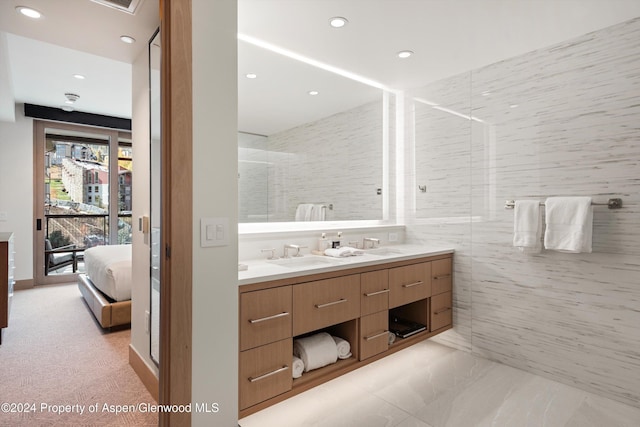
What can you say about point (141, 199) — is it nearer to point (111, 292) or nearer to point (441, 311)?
point (111, 292)

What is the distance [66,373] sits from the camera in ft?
7.73

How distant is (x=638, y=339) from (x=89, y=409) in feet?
10.6

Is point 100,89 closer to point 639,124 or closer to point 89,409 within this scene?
point 89,409

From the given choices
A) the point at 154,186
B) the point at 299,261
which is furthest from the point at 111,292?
the point at 299,261

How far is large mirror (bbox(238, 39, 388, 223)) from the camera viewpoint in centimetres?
247

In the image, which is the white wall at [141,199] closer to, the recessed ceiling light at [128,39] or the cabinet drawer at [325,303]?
the recessed ceiling light at [128,39]

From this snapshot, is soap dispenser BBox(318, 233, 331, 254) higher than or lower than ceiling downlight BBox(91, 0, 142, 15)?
lower

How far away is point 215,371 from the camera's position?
150cm

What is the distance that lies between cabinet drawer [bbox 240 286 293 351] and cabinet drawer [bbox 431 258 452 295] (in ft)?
4.56

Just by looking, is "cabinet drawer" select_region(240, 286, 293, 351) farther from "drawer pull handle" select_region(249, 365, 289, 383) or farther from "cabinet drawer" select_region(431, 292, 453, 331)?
"cabinet drawer" select_region(431, 292, 453, 331)

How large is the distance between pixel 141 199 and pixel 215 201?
97cm

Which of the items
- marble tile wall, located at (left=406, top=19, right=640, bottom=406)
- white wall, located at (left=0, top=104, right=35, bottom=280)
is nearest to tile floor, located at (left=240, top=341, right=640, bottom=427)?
marble tile wall, located at (left=406, top=19, right=640, bottom=406)

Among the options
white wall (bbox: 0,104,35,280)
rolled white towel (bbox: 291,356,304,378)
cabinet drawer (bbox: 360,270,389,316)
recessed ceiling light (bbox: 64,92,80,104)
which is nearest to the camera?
rolled white towel (bbox: 291,356,304,378)

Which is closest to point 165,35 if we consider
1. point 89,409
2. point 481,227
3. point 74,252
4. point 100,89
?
point 89,409
